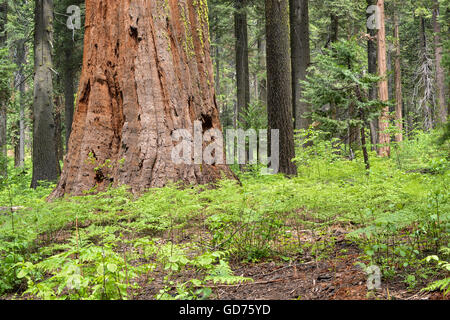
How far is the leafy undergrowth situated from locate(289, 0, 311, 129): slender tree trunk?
9374mm

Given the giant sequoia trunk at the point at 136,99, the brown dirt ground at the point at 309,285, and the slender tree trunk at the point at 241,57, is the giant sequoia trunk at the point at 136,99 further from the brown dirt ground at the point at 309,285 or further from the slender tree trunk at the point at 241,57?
the slender tree trunk at the point at 241,57

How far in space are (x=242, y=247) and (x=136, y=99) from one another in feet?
12.7

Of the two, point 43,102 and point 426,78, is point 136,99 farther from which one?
point 426,78

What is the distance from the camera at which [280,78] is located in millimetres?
9570

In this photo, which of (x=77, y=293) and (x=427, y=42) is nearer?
(x=77, y=293)

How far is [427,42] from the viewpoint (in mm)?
29219

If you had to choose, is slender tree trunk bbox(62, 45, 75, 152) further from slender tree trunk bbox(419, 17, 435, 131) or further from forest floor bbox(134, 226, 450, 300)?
slender tree trunk bbox(419, 17, 435, 131)

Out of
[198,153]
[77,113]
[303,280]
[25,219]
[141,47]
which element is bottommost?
[303,280]

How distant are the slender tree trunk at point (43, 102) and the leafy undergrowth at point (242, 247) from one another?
7805mm

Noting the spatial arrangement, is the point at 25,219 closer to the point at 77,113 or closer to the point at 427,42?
the point at 77,113

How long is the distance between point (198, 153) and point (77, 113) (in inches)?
101

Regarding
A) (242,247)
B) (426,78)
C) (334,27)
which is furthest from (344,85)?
(426,78)

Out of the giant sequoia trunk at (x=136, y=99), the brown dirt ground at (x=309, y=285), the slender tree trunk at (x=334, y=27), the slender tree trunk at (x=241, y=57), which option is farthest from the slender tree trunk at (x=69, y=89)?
the brown dirt ground at (x=309, y=285)
